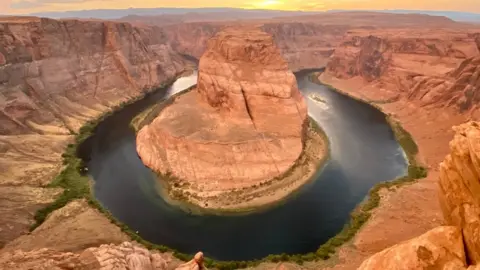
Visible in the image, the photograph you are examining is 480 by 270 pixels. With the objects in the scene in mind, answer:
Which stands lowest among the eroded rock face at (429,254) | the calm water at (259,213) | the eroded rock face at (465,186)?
the calm water at (259,213)

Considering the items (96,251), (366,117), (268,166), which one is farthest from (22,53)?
(366,117)

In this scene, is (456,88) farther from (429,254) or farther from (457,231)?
(429,254)

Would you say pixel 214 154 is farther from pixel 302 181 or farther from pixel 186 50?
pixel 186 50

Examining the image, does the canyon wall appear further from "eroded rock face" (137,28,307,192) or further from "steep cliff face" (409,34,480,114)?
"steep cliff face" (409,34,480,114)

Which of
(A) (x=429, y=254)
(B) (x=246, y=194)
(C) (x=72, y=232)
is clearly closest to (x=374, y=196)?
(B) (x=246, y=194)

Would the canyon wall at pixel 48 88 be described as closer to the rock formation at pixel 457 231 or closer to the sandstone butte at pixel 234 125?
the sandstone butte at pixel 234 125

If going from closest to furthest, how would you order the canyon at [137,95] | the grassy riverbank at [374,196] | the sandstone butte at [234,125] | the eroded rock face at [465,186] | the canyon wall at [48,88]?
the eroded rock face at [465,186], the canyon at [137,95], the grassy riverbank at [374,196], the canyon wall at [48,88], the sandstone butte at [234,125]

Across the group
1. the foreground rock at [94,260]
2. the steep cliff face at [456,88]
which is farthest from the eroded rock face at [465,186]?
the steep cliff face at [456,88]
